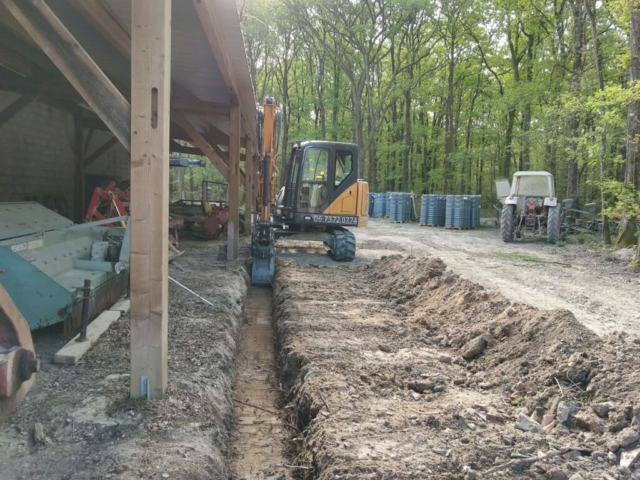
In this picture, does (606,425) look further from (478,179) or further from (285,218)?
(478,179)

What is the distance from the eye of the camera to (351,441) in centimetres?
381

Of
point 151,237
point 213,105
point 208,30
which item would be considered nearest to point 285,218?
point 213,105

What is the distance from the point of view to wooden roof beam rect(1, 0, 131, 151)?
355cm

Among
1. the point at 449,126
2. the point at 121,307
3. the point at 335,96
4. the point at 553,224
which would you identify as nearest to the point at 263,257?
the point at 121,307

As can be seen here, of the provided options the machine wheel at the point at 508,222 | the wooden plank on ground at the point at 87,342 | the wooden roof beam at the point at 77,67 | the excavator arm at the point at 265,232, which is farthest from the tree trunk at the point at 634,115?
the wooden roof beam at the point at 77,67

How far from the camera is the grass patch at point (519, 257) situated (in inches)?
504

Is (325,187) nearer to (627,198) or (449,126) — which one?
(627,198)

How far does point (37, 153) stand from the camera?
11555mm

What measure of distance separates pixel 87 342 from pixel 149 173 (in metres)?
2.19

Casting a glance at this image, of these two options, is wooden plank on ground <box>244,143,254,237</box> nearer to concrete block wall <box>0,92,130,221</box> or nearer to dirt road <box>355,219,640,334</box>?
dirt road <box>355,219,640,334</box>

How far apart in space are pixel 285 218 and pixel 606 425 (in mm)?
9998

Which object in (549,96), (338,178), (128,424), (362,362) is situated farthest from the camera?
(549,96)

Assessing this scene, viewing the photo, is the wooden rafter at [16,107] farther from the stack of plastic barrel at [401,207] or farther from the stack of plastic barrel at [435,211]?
the stack of plastic barrel at [401,207]

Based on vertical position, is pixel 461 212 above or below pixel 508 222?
above
